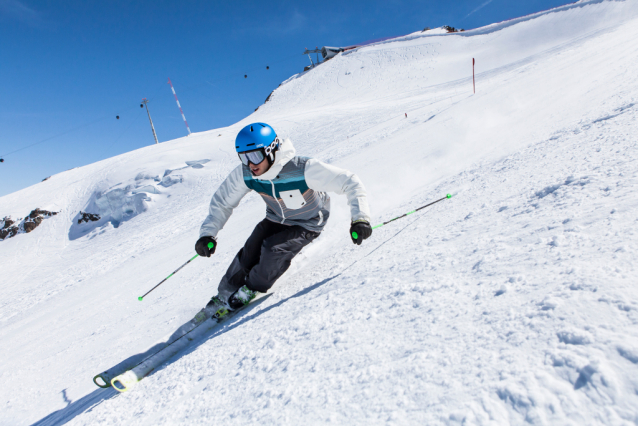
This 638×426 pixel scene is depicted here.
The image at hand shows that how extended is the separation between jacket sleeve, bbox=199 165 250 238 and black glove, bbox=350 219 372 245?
4.56 feet

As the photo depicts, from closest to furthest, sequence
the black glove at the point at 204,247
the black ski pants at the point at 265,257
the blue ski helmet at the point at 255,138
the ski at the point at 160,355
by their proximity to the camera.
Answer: the ski at the point at 160,355
the blue ski helmet at the point at 255,138
the black ski pants at the point at 265,257
the black glove at the point at 204,247

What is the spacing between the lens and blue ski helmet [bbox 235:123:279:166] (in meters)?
3.08

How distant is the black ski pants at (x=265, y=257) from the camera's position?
3225 mm

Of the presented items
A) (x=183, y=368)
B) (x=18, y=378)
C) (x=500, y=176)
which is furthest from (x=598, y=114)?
(x=18, y=378)

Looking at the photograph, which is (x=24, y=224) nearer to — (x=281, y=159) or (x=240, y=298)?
(x=240, y=298)

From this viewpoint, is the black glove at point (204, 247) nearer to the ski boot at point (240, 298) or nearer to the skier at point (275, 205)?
the skier at point (275, 205)

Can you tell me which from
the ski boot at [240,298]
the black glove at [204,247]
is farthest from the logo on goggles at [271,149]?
the ski boot at [240,298]

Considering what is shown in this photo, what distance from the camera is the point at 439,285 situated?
184 cm

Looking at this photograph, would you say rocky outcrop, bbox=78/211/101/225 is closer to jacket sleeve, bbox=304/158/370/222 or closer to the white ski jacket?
the white ski jacket

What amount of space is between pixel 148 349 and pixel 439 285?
263 centimetres

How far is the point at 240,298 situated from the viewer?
3.31 m

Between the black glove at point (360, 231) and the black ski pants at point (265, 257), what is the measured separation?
2.36 ft

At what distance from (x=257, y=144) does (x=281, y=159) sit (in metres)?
0.26

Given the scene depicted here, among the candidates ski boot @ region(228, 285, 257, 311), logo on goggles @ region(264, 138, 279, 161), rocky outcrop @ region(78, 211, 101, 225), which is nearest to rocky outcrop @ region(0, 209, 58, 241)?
rocky outcrop @ region(78, 211, 101, 225)
